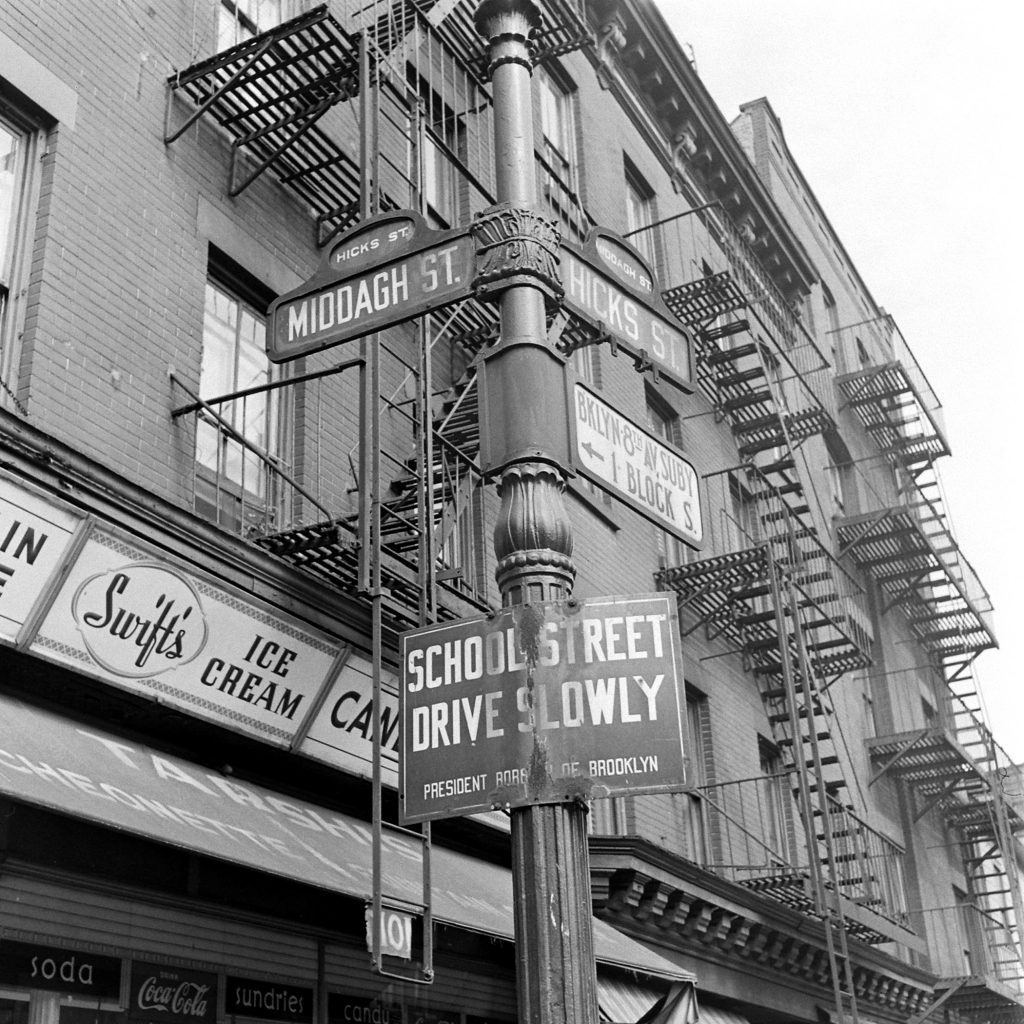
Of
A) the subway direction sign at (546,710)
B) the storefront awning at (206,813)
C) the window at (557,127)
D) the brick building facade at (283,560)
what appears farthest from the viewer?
the window at (557,127)

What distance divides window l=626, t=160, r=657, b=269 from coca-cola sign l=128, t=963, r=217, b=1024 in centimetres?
1484

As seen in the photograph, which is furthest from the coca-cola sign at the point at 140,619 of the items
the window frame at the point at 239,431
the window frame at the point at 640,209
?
the window frame at the point at 640,209

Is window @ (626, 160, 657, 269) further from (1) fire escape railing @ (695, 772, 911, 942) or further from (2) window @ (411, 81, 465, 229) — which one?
(1) fire escape railing @ (695, 772, 911, 942)

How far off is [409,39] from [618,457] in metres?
9.93

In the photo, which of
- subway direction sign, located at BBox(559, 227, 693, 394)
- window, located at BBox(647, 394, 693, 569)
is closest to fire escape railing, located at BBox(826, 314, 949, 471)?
window, located at BBox(647, 394, 693, 569)

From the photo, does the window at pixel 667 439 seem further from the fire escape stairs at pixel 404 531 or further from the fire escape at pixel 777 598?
the fire escape stairs at pixel 404 531

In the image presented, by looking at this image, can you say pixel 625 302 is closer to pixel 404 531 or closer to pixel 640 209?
pixel 404 531

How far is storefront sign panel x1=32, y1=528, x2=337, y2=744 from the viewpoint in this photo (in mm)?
8664

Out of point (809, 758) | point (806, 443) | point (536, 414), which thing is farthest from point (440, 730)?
point (806, 443)

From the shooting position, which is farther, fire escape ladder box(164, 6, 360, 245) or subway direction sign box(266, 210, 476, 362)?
fire escape ladder box(164, 6, 360, 245)

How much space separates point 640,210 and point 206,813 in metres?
16.3

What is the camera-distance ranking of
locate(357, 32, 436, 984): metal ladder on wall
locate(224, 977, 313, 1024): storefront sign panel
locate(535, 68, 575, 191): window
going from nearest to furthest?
locate(357, 32, 436, 984): metal ladder on wall
locate(224, 977, 313, 1024): storefront sign panel
locate(535, 68, 575, 191): window

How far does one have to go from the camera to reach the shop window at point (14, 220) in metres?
9.42

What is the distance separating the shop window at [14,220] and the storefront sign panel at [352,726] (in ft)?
10.6
